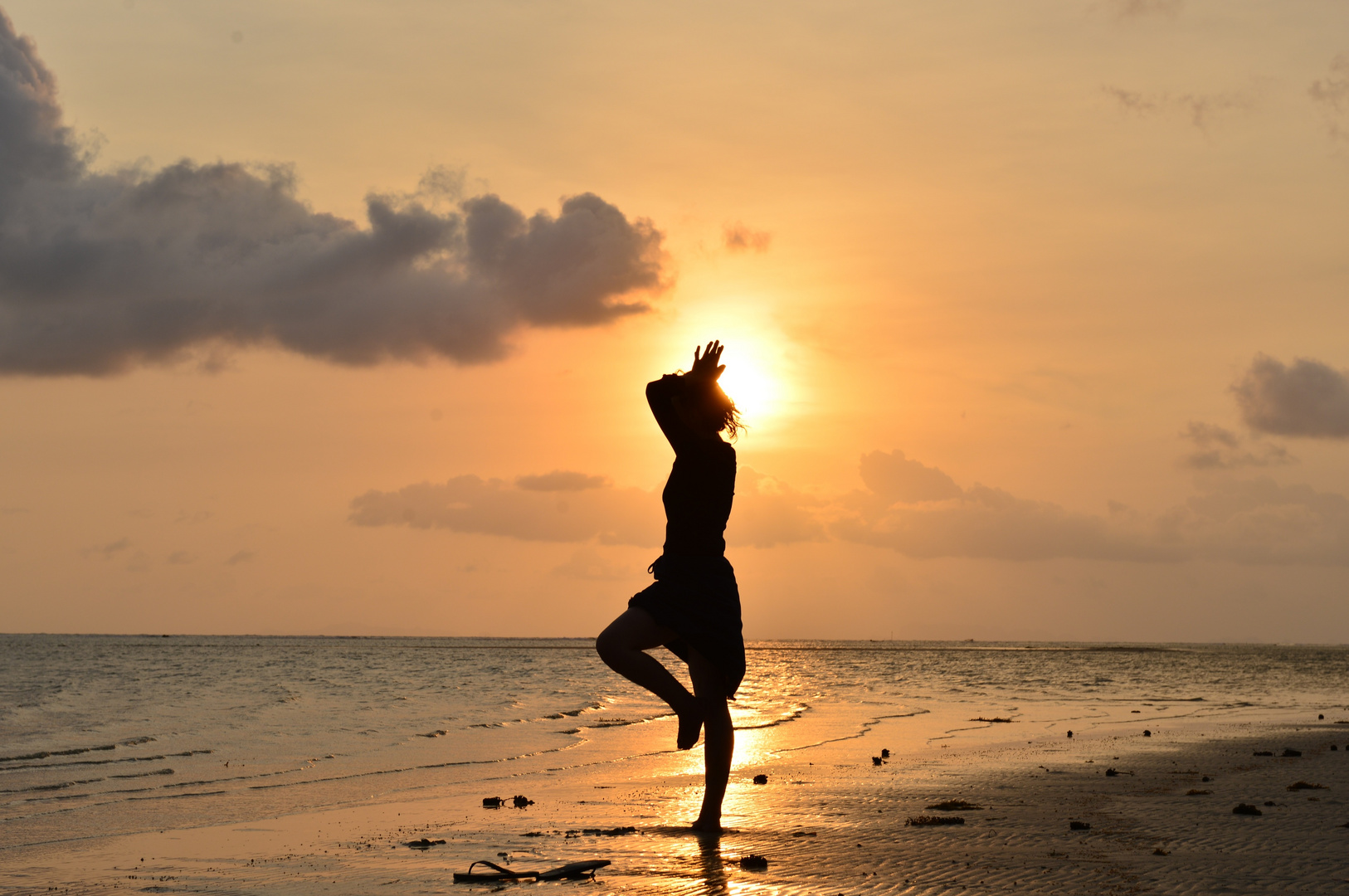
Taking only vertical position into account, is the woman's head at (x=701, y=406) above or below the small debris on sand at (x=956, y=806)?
above

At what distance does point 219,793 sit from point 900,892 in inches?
335

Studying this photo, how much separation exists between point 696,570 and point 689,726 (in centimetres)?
82

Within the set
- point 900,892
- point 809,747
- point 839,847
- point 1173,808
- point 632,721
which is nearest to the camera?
point 900,892

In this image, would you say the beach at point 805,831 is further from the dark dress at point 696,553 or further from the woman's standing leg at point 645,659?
the dark dress at point 696,553

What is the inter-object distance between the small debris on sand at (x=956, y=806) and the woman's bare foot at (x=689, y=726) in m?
3.49

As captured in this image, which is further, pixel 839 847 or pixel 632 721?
pixel 632 721

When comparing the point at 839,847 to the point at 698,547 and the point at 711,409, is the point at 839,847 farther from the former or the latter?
the point at 711,409

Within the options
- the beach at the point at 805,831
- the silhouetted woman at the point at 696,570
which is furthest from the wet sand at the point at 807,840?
the silhouetted woman at the point at 696,570

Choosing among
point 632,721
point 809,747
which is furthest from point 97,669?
point 809,747

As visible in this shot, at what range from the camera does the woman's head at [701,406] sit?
20.5ft

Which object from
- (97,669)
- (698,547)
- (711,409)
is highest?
(711,409)

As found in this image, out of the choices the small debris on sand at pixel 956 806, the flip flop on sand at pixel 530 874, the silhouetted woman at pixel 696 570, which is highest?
the silhouetted woman at pixel 696 570

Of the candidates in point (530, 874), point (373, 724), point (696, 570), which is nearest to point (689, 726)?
point (696, 570)

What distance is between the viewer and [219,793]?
11438 millimetres
